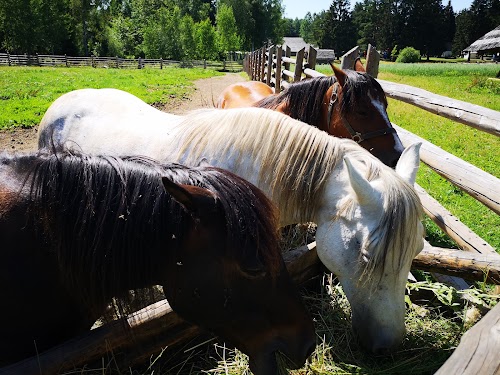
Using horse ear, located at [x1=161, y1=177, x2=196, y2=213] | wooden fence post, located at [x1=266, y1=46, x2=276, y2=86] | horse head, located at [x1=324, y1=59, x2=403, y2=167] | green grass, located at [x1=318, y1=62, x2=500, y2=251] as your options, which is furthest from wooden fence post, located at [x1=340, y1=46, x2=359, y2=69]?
wooden fence post, located at [x1=266, y1=46, x2=276, y2=86]

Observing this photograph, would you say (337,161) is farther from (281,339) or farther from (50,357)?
(50,357)

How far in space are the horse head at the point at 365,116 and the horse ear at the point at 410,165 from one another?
0.86 meters

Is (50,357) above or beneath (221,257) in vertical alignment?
beneath

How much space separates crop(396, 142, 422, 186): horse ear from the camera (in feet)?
7.61

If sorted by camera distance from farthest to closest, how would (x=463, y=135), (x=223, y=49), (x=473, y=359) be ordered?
(x=223, y=49)
(x=463, y=135)
(x=473, y=359)

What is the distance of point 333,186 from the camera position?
2.31m

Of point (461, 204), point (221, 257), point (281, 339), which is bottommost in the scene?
point (461, 204)

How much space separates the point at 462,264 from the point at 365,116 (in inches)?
60.8

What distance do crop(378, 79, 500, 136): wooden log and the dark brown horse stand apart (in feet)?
6.40

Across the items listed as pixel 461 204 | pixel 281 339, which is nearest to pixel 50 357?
pixel 281 339

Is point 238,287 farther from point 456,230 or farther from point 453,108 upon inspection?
point 456,230

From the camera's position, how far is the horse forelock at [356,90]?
11.1 ft

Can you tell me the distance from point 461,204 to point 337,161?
4019 mm

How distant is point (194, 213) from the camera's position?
56.8 inches
